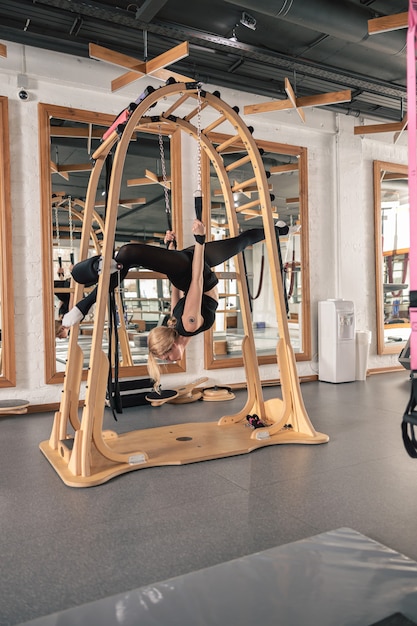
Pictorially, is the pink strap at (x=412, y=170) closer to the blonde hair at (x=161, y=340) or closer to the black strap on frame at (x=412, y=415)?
the black strap on frame at (x=412, y=415)

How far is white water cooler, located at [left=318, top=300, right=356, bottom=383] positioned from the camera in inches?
272

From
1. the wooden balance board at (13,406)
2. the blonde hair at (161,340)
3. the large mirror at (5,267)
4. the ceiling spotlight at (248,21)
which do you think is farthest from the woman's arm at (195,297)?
the ceiling spotlight at (248,21)

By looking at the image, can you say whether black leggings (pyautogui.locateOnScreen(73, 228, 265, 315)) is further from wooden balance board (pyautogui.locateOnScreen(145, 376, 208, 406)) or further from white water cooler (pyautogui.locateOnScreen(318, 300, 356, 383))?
white water cooler (pyautogui.locateOnScreen(318, 300, 356, 383))

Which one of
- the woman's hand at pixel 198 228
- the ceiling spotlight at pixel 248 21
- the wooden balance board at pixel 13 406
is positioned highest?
the ceiling spotlight at pixel 248 21

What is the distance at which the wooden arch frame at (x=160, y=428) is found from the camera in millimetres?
3293

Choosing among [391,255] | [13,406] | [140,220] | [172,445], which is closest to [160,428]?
[172,445]

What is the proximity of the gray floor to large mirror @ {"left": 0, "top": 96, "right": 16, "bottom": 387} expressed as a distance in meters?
1.15

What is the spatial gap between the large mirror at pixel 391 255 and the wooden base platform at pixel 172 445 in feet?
14.3

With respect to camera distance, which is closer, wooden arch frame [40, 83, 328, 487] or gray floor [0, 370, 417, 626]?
gray floor [0, 370, 417, 626]

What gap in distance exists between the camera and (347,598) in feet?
6.02

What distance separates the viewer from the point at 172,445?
3.90 meters

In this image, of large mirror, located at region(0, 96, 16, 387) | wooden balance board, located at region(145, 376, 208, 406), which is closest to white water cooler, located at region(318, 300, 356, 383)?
→ wooden balance board, located at region(145, 376, 208, 406)

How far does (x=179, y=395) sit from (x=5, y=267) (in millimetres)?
2342

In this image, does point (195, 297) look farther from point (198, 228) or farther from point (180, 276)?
point (198, 228)
